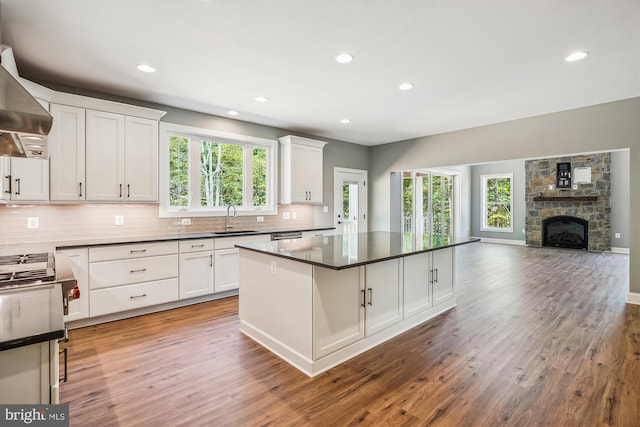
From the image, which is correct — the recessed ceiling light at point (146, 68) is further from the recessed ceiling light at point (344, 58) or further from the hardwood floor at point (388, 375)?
the hardwood floor at point (388, 375)

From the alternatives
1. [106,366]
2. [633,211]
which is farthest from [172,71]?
[633,211]

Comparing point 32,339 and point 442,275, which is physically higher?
point 32,339

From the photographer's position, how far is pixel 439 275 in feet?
11.9

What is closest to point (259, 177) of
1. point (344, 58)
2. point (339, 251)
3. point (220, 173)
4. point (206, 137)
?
point (220, 173)

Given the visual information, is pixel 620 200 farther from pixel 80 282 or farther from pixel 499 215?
pixel 80 282

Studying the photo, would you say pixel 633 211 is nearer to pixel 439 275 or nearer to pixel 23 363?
pixel 439 275

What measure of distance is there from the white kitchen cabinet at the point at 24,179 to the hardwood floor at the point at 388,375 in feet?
4.63

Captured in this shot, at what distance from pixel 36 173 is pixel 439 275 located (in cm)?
433

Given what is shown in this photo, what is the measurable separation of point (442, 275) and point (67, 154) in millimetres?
4310

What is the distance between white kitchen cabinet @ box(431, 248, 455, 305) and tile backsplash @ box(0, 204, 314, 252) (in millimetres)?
3082

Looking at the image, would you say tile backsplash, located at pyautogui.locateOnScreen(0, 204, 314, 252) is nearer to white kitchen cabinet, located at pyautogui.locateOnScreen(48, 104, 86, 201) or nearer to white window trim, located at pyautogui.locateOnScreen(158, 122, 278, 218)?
white window trim, located at pyautogui.locateOnScreen(158, 122, 278, 218)

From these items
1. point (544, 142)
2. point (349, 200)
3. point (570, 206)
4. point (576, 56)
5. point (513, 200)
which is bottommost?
point (570, 206)

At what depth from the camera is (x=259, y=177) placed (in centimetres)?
531

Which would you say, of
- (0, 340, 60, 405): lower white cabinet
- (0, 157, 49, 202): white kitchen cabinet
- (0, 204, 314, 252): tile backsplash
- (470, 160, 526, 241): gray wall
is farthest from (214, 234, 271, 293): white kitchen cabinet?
(470, 160, 526, 241): gray wall
